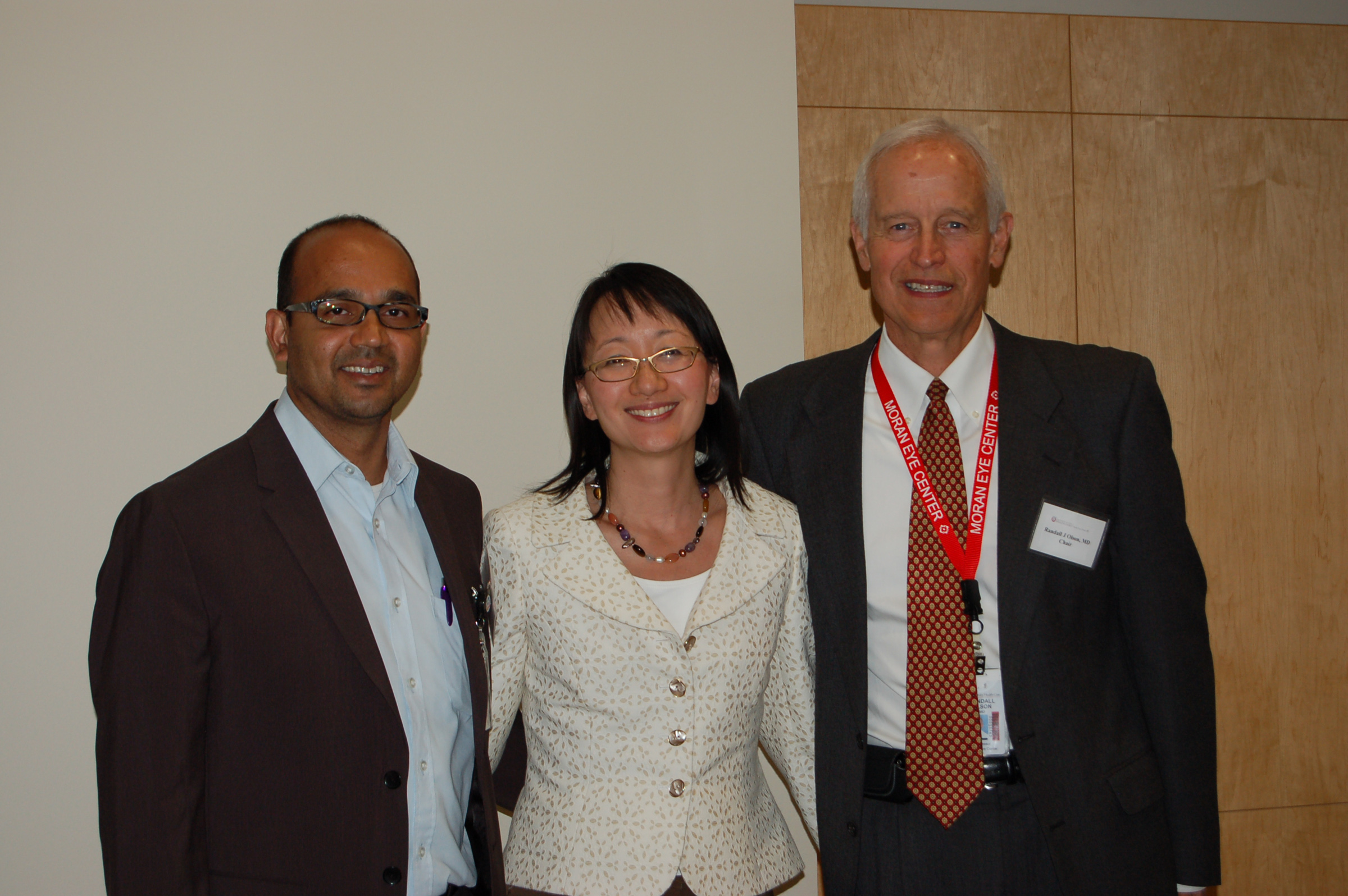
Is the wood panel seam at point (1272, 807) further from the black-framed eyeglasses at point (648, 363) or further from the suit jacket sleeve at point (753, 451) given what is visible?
the black-framed eyeglasses at point (648, 363)

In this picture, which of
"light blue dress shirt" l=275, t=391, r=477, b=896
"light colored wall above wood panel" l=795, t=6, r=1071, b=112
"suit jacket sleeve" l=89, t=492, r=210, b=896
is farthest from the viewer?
"light colored wall above wood panel" l=795, t=6, r=1071, b=112

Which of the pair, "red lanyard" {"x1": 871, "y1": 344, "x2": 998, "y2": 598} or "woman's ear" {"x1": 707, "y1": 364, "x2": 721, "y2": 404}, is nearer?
"red lanyard" {"x1": 871, "y1": 344, "x2": 998, "y2": 598}

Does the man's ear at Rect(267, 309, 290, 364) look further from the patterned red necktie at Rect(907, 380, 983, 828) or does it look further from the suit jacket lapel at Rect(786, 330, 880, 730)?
the patterned red necktie at Rect(907, 380, 983, 828)

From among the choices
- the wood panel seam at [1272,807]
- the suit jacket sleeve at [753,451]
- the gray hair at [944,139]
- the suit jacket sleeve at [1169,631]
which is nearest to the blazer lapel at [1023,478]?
the suit jacket sleeve at [1169,631]

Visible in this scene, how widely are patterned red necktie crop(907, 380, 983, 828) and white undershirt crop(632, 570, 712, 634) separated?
0.47 m

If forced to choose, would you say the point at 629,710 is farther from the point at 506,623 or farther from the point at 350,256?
the point at 350,256

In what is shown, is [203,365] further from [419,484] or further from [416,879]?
[416,879]

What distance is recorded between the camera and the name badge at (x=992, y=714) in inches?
78.6

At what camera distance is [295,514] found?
6.27 ft

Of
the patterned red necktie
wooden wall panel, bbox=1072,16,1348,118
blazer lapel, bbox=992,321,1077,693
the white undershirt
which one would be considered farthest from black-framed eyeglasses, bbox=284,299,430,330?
wooden wall panel, bbox=1072,16,1348,118

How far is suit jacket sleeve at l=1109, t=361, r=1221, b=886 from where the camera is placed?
203 cm

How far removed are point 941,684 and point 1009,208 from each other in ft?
6.66

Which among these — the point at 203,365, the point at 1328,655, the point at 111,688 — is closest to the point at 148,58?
the point at 203,365

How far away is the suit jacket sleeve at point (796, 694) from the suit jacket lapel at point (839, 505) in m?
0.04
